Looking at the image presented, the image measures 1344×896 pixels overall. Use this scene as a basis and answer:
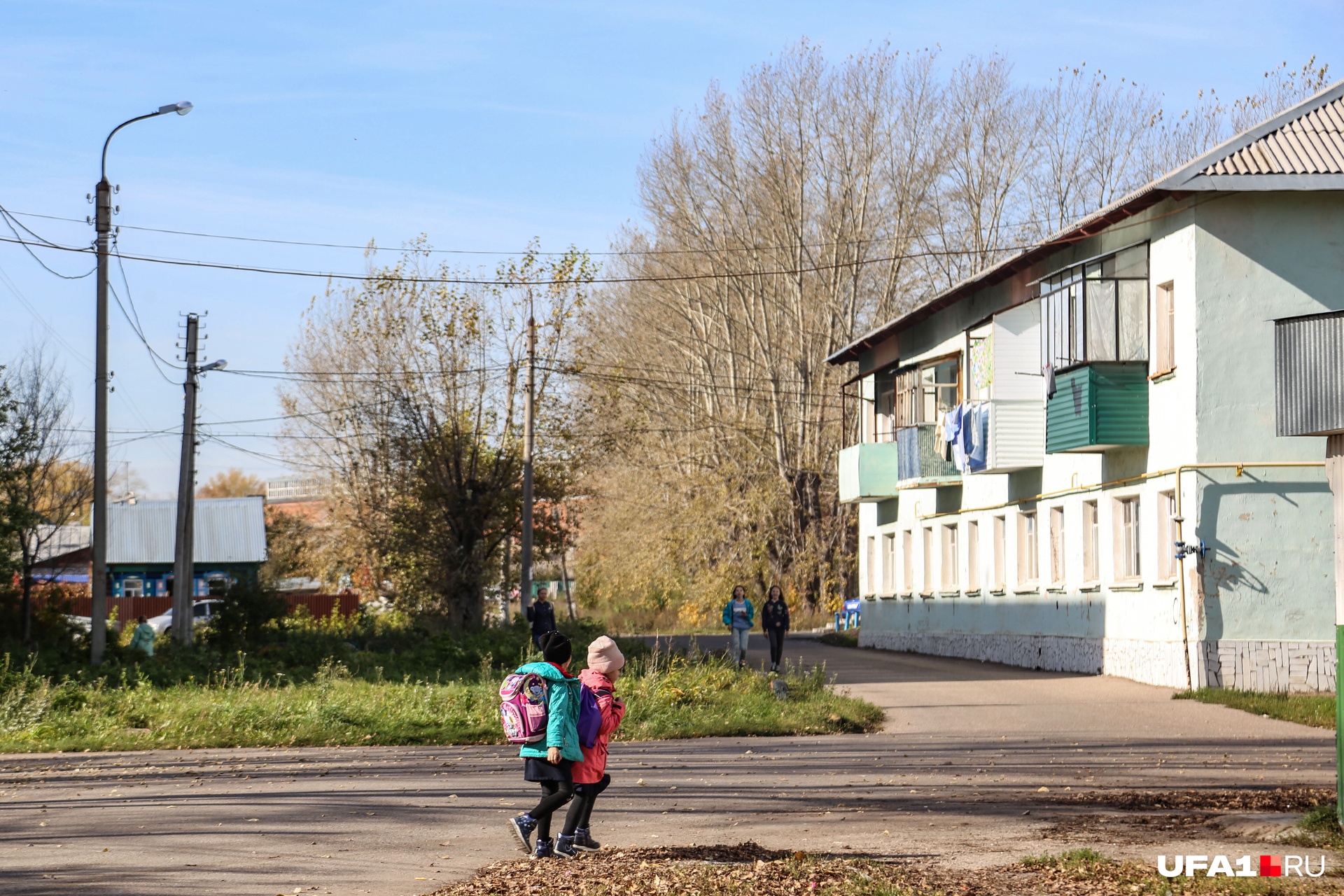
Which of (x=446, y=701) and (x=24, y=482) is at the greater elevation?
(x=24, y=482)

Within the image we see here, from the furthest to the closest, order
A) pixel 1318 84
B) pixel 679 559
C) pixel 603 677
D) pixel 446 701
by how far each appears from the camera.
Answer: pixel 679 559 → pixel 1318 84 → pixel 446 701 → pixel 603 677

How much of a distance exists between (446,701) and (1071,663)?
43.8 ft

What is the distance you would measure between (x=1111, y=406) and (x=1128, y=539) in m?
2.63

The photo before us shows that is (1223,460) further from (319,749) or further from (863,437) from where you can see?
(863,437)

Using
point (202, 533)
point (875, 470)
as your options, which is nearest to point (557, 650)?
point (875, 470)

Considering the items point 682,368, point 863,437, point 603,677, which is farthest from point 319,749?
point 682,368

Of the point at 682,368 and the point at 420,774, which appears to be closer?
the point at 420,774

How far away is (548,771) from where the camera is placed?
28.5ft

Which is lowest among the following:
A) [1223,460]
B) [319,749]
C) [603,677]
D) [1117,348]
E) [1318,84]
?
[319,749]

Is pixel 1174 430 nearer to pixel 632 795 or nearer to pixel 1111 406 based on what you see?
pixel 1111 406

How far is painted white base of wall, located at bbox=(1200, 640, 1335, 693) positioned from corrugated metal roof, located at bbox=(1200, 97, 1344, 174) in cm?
707

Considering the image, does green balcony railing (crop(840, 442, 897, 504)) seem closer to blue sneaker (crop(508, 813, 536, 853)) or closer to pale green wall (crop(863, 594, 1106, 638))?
pale green wall (crop(863, 594, 1106, 638))

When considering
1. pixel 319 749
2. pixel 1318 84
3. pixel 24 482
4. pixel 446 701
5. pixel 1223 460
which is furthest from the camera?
pixel 1318 84

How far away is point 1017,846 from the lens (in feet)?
30.4
